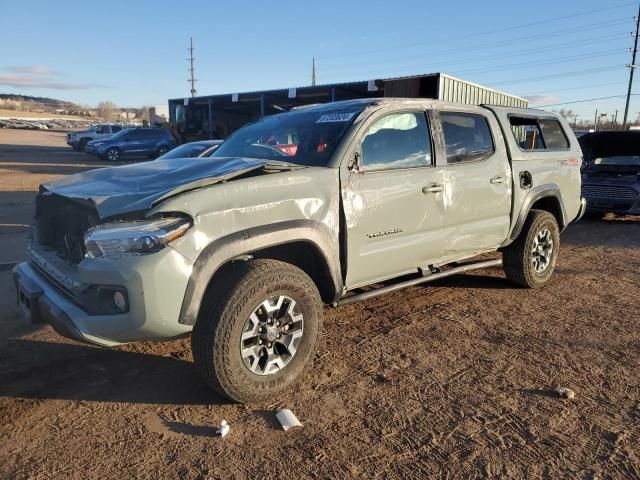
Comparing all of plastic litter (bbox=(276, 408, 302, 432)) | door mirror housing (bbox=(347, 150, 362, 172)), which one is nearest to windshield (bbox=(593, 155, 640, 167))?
door mirror housing (bbox=(347, 150, 362, 172))

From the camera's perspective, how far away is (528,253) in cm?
545

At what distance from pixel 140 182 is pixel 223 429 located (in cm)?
164

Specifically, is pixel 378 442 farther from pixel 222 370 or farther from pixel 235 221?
pixel 235 221

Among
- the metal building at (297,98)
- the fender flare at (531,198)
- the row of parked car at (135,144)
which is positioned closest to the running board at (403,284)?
the fender flare at (531,198)

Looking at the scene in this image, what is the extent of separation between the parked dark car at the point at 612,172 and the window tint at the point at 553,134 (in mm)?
5001

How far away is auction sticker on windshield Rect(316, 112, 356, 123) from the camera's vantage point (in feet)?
13.1

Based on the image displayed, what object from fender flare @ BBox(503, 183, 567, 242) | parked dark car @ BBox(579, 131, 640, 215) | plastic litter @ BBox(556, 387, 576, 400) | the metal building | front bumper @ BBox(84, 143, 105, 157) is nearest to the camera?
plastic litter @ BBox(556, 387, 576, 400)

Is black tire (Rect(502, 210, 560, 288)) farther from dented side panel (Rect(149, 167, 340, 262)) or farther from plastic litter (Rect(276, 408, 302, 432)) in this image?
plastic litter (Rect(276, 408, 302, 432))

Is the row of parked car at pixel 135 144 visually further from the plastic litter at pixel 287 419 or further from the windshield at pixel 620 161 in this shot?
the plastic litter at pixel 287 419

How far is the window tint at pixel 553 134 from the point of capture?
5.82 meters

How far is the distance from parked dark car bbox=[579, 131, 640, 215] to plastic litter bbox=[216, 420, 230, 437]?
31.9ft

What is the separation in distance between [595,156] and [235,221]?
11.1 metres

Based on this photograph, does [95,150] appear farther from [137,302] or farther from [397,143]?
[137,302]

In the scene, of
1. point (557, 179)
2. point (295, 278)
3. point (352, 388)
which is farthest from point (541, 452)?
point (557, 179)
